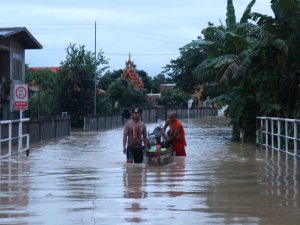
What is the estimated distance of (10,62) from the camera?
39094mm

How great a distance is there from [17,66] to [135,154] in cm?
2680

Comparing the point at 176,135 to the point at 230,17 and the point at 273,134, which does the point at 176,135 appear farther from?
the point at 230,17

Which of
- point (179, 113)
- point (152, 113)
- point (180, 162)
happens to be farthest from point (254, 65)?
point (179, 113)

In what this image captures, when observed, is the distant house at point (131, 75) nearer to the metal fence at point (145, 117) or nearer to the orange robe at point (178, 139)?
the metal fence at point (145, 117)

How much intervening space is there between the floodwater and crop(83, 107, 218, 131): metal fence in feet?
87.5

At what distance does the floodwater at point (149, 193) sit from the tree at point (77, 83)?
36.5 meters

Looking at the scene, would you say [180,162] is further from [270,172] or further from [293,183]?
[293,183]

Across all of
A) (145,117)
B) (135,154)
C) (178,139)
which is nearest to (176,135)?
(178,139)

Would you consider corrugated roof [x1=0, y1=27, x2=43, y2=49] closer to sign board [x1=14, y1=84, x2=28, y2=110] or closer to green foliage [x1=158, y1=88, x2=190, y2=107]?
sign board [x1=14, y1=84, x2=28, y2=110]

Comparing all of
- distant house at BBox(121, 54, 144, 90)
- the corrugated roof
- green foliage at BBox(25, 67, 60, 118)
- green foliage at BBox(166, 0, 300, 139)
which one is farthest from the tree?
distant house at BBox(121, 54, 144, 90)

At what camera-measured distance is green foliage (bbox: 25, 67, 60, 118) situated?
49.4 metres

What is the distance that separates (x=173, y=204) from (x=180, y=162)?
7.37 m

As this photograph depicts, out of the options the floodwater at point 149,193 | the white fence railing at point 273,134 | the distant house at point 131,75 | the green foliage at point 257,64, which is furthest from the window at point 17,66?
the distant house at point 131,75

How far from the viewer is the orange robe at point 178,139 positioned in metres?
16.7
